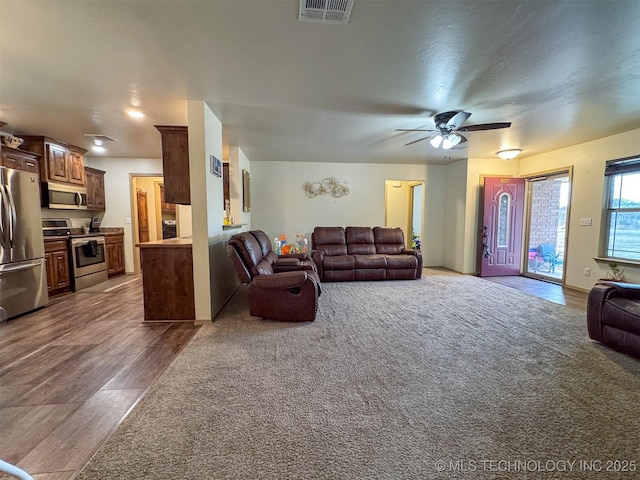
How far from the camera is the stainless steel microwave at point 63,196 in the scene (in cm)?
420

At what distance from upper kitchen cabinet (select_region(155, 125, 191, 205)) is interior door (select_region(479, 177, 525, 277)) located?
5.35 meters

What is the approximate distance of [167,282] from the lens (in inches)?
121

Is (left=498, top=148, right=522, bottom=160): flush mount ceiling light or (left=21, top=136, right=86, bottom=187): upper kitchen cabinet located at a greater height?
(left=498, top=148, right=522, bottom=160): flush mount ceiling light

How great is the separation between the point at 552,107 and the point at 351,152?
2.91 m

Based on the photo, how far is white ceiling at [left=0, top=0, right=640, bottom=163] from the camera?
1613 millimetres

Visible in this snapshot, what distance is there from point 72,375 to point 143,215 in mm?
5531

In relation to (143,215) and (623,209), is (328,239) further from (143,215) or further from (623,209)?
(143,215)

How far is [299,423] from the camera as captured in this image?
60.6 inches

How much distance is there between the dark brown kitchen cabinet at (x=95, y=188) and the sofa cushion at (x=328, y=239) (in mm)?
4296

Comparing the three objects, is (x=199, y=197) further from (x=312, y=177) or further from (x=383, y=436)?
(x=312, y=177)

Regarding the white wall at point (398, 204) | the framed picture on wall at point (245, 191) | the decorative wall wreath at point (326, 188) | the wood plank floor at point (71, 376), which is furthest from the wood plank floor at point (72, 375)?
the white wall at point (398, 204)

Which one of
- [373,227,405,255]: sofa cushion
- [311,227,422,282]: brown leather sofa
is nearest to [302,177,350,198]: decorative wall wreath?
[311,227,422,282]: brown leather sofa

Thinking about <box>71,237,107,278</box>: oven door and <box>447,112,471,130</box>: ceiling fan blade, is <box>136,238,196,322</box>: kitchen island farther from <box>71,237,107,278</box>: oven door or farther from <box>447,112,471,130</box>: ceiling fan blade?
<box>447,112,471,130</box>: ceiling fan blade

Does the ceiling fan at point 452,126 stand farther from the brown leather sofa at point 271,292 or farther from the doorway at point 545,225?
the doorway at point 545,225
